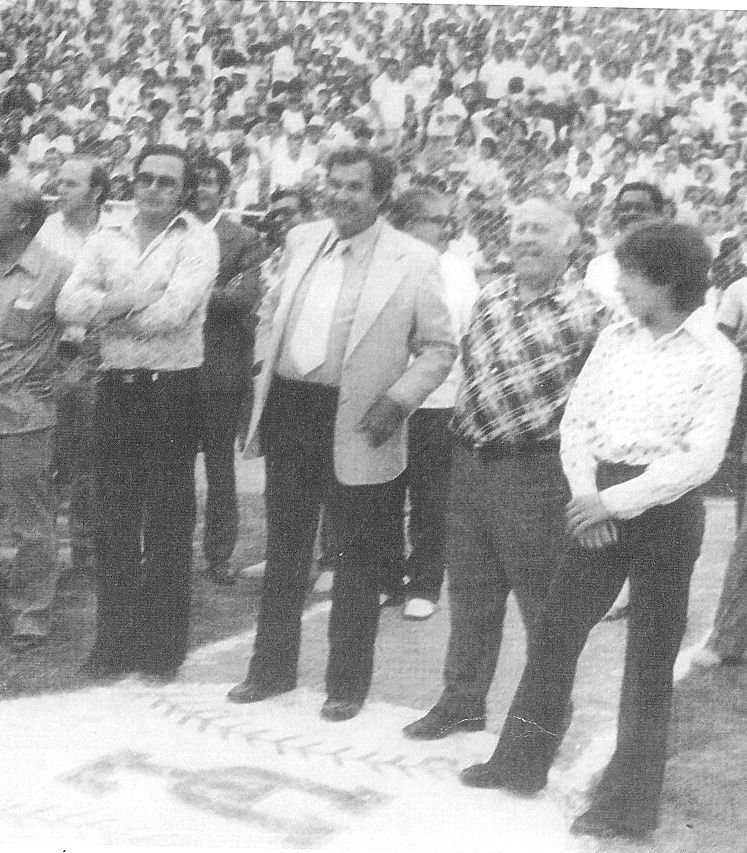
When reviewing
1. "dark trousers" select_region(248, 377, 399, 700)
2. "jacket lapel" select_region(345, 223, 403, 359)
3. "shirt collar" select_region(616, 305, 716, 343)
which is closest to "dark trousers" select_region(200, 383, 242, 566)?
"dark trousers" select_region(248, 377, 399, 700)

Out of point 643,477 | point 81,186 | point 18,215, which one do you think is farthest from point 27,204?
point 643,477

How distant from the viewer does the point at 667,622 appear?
2777mm

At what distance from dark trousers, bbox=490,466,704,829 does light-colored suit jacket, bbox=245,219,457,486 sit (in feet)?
1.91

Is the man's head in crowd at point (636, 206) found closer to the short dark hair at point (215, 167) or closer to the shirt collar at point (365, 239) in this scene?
the shirt collar at point (365, 239)

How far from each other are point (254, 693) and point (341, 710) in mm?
252

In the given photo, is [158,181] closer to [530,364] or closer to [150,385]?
[150,385]

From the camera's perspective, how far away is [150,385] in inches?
127

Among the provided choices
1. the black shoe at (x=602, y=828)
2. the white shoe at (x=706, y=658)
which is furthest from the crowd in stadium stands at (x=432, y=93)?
the black shoe at (x=602, y=828)

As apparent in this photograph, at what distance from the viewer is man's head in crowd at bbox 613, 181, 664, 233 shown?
3.10 m

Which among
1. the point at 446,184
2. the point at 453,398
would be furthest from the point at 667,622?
the point at 446,184

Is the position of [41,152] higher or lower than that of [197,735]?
higher

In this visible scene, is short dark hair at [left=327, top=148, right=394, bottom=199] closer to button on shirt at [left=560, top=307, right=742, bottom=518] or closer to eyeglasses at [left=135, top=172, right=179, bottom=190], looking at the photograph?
eyeglasses at [left=135, top=172, right=179, bottom=190]

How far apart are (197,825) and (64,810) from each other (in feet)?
1.18

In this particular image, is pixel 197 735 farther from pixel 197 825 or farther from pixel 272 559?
pixel 272 559
